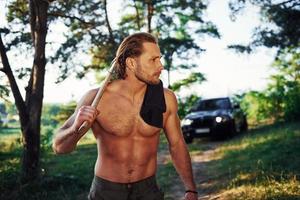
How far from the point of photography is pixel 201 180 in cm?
940

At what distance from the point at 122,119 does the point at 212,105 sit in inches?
607

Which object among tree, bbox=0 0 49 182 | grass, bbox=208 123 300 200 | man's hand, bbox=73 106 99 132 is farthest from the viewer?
tree, bbox=0 0 49 182

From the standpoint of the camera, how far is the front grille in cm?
1648

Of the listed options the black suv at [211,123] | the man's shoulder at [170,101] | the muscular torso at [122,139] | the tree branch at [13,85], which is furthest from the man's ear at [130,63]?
the black suv at [211,123]

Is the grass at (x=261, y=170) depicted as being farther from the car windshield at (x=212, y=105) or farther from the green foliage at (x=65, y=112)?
the green foliage at (x=65, y=112)

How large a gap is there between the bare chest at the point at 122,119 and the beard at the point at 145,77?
226 millimetres

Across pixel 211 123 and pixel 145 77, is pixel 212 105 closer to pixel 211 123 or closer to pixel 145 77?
pixel 211 123

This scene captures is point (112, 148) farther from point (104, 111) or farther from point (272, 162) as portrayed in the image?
point (272, 162)

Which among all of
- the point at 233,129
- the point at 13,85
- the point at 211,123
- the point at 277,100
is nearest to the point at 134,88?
the point at 13,85

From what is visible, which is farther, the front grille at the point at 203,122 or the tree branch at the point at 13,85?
the front grille at the point at 203,122

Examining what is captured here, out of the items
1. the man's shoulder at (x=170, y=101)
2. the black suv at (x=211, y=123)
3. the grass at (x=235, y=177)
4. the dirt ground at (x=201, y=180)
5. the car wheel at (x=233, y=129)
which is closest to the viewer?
the man's shoulder at (x=170, y=101)

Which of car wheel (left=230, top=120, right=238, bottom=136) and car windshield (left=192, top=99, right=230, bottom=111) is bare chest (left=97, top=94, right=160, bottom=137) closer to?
car wheel (left=230, top=120, right=238, bottom=136)

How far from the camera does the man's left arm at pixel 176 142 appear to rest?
317 centimetres

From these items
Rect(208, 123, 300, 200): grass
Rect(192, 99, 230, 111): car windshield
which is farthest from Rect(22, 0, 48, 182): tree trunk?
Rect(192, 99, 230, 111): car windshield
